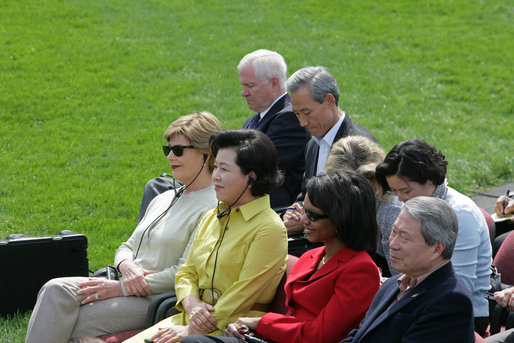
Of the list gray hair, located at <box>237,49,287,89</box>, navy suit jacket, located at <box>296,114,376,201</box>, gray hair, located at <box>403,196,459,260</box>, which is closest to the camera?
gray hair, located at <box>403,196,459,260</box>

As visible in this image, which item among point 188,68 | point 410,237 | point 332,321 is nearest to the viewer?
point 410,237

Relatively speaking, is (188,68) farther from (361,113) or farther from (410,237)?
(410,237)

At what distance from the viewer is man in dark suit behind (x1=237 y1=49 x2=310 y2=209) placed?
6.04 m

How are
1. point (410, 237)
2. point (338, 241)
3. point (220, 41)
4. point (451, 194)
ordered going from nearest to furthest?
point (410, 237) < point (338, 241) < point (451, 194) < point (220, 41)

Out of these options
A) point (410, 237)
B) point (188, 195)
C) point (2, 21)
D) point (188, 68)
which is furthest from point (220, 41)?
point (410, 237)

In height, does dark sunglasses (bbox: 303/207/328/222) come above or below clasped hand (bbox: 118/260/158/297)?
above

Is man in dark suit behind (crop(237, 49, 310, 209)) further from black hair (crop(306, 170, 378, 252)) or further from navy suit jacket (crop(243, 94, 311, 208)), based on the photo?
black hair (crop(306, 170, 378, 252))

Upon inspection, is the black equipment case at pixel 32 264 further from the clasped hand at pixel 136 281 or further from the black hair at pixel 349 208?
the black hair at pixel 349 208

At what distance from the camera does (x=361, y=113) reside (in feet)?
34.8

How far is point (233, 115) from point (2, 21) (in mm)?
5139

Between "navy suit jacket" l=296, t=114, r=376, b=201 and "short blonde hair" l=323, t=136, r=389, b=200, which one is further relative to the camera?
"navy suit jacket" l=296, t=114, r=376, b=201

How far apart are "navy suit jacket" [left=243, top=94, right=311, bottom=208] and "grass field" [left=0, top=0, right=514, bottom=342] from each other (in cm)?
200

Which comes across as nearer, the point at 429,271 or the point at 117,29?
the point at 429,271

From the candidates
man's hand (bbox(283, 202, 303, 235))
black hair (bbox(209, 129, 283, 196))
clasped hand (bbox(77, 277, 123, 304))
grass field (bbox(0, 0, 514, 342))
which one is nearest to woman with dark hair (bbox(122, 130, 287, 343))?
black hair (bbox(209, 129, 283, 196))
